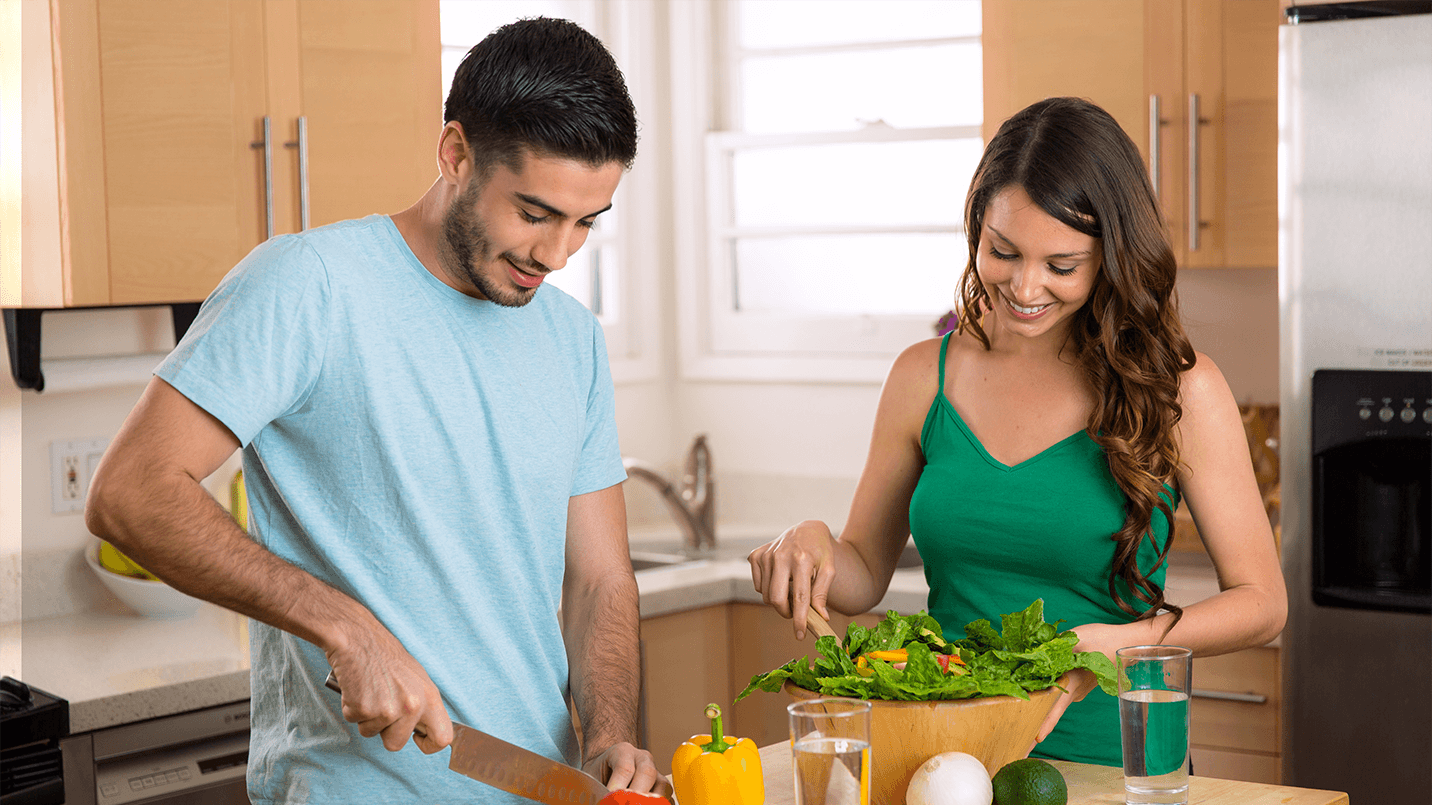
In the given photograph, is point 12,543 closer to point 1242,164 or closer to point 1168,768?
point 1168,768

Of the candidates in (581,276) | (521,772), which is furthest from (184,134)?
(521,772)

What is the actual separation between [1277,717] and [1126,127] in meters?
1.22

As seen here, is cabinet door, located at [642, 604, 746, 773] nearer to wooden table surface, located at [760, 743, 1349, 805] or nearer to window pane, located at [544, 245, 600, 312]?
window pane, located at [544, 245, 600, 312]

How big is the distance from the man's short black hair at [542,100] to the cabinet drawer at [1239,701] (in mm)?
1824

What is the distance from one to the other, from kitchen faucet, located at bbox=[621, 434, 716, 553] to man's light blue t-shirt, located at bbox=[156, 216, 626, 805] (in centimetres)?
206

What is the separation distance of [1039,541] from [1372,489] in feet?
3.43

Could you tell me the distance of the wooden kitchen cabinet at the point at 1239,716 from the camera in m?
2.75

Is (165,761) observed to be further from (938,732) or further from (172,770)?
(938,732)

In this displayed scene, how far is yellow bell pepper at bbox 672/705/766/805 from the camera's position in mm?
1424

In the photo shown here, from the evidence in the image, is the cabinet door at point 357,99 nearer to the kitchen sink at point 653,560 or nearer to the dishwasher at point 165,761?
the dishwasher at point 165,761

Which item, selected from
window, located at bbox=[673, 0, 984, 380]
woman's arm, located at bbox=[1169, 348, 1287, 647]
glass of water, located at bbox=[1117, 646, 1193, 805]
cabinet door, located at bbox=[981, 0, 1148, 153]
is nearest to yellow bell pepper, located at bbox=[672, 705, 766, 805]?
glass of water, located at bbox=[1117, 646, 1193, 805]

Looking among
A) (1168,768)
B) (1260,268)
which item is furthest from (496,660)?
(1260,268)

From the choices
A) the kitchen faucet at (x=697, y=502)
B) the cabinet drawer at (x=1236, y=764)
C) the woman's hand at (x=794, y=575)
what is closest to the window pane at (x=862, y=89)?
the kitchen faucet at (x=697, y=502)

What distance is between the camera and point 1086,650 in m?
1.53
